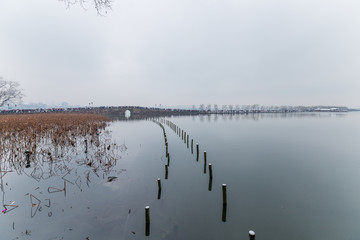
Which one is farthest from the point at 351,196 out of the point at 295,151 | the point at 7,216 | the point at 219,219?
the point at 7,216

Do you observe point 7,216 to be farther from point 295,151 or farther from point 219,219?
point 295,151

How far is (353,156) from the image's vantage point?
22062mm

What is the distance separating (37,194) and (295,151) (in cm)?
2942

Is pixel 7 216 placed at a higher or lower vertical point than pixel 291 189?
higher

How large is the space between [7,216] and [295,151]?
30.1 meters

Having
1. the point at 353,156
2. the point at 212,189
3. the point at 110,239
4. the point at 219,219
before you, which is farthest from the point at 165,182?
the point at 353,156

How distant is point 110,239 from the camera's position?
6.67 meters

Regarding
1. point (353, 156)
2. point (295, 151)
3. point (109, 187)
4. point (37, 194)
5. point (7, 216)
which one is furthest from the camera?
point (295, 151)

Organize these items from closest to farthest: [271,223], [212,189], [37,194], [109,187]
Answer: [271,223] < [37,194] < [109,187] < [212,189]

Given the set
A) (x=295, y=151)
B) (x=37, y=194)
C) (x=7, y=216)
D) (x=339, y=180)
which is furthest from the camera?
(x=295, y=151)

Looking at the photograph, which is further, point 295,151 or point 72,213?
point 295,151

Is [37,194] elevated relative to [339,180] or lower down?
elevated

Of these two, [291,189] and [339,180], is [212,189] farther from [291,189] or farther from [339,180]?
[339,180]

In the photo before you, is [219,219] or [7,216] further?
[219,219]
